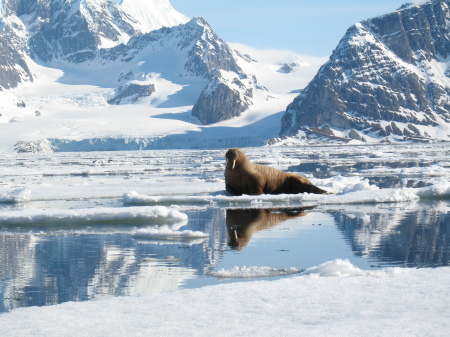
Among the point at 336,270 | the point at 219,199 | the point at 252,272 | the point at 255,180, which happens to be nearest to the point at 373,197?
the point at 255,180

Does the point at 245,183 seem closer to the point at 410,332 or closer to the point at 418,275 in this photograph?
the point at 418,275

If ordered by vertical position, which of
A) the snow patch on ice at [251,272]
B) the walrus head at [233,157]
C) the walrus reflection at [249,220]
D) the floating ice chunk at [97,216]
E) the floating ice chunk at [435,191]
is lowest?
the snow patch on ice at [251,272]

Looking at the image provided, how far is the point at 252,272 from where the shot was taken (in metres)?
8.63

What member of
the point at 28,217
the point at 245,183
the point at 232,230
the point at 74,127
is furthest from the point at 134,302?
the point at 74,127

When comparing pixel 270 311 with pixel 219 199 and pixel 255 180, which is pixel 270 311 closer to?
pixel 219 199

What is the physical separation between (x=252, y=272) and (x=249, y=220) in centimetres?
589

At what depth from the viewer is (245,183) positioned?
63.4ft

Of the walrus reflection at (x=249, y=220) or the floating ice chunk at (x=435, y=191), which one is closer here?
the walrus reflection at (x=249, y=220)

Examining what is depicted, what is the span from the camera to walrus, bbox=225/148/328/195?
62.8ft

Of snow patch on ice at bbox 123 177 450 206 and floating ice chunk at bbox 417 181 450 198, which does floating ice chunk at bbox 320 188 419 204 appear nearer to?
snow patch on ice at bbox 123 177 450 206

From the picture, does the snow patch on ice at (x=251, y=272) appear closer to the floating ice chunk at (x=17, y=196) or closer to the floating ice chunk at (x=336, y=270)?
the floating ice chunk at (x=336, y=270)

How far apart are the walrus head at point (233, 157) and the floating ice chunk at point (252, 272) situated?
987 centimetres

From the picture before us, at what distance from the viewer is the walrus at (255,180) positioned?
62.8ft

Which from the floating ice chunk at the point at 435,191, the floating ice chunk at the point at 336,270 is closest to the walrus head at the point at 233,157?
the floating ice chunk at the point at 435,191
